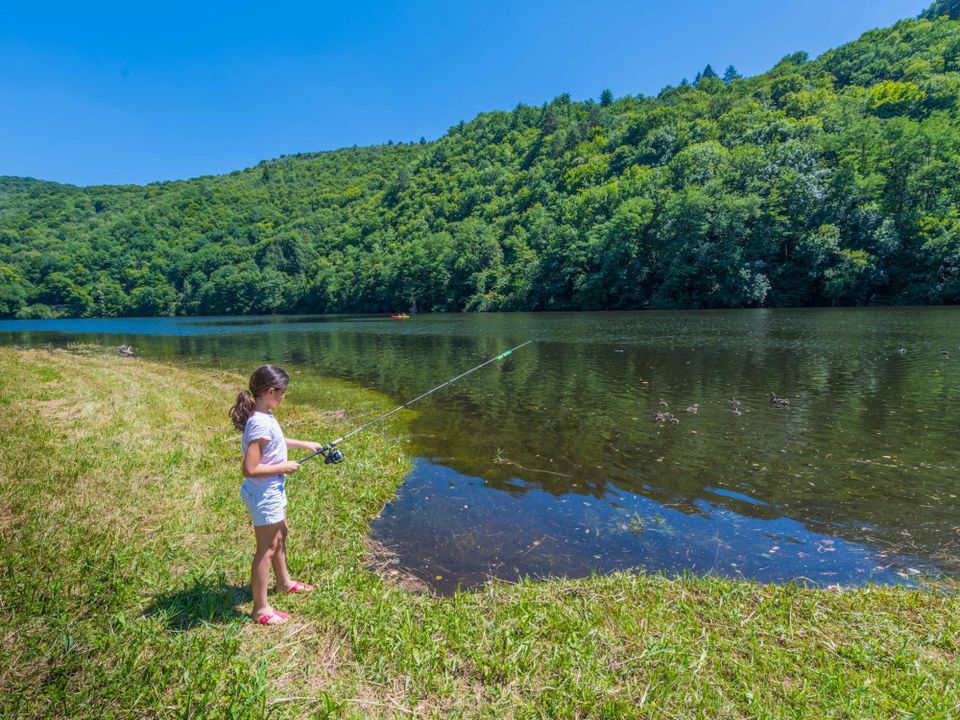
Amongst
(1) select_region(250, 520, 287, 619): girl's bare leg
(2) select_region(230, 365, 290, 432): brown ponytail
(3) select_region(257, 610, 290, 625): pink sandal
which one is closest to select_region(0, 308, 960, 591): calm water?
(3) select_region(257, 610, 290, 625): pink sandal

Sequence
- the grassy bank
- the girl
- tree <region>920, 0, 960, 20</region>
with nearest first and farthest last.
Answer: the grassy bank
the girl
tree <region>920, 0, 960, 20</region>

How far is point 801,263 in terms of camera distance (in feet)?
224

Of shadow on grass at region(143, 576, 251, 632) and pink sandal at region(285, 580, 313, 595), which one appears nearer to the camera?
shadow on grass at region(143, 576, 251, 632)

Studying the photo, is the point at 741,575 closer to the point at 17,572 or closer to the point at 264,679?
the point at 264,679

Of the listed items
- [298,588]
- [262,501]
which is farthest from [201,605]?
[262,501]

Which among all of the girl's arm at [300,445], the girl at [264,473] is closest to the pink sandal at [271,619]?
the girl at [264,473]

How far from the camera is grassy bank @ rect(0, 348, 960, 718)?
3.55 metres

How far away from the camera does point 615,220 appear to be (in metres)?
85.8

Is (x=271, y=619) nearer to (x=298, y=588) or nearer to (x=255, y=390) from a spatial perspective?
(x=298, y=588)

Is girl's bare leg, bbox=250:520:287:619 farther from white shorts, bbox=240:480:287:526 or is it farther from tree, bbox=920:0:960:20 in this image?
tree, bbox=920:0:960:20

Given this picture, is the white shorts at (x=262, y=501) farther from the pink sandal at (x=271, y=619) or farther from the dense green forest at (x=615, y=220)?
the dense green forest at (x=615, y=220)

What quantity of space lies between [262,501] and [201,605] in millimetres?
1212

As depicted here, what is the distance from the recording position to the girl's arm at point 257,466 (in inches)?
171

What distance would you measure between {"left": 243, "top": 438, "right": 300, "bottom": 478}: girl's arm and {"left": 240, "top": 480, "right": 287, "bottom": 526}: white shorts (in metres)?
0.19
